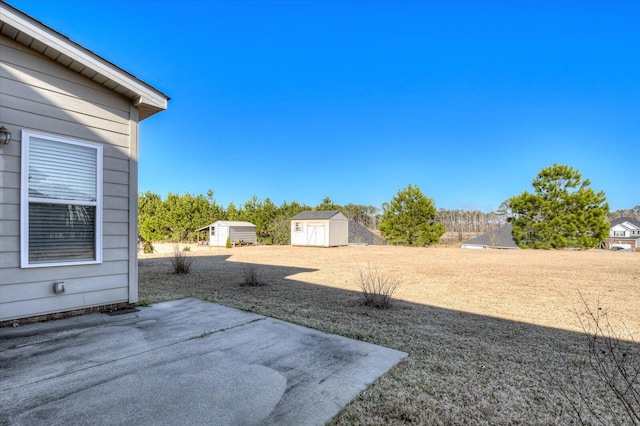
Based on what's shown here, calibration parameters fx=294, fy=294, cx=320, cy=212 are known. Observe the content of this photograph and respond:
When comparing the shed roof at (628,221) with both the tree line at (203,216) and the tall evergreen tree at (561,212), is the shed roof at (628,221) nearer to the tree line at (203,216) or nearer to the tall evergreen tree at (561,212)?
the tall evergreen tree at (561,212)

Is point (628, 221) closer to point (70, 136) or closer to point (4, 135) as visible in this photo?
point (70, 136)

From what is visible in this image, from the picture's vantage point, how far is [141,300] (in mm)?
4625

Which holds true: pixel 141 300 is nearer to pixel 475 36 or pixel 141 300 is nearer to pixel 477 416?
pixel 477 416

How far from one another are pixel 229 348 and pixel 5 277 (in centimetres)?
267

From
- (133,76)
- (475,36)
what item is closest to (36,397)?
(133,76)

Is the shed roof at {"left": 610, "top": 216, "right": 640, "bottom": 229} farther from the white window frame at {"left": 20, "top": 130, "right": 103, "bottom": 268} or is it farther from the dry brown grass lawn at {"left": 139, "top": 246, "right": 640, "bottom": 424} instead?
the white window frame at {"left": 20, "top": 130, "right": 103, "bottom": 268}

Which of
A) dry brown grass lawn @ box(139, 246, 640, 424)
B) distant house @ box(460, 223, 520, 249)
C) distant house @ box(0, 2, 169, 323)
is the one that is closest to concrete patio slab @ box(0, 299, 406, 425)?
dry brown grass lawn @ box(139, 246, 640, 424)

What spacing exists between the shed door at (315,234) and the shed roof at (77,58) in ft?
56.7

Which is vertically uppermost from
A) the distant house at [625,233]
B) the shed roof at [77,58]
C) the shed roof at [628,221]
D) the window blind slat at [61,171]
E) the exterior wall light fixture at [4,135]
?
the shed roof at [77,58]

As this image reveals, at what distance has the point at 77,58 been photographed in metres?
3.60

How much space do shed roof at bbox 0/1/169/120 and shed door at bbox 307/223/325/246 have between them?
680 inches

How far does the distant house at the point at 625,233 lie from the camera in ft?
97.8

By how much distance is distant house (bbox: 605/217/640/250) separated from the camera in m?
29.8

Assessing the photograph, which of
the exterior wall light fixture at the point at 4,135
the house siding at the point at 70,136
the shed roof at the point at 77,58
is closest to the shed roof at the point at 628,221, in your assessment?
the shed roof at the point at 77,58
